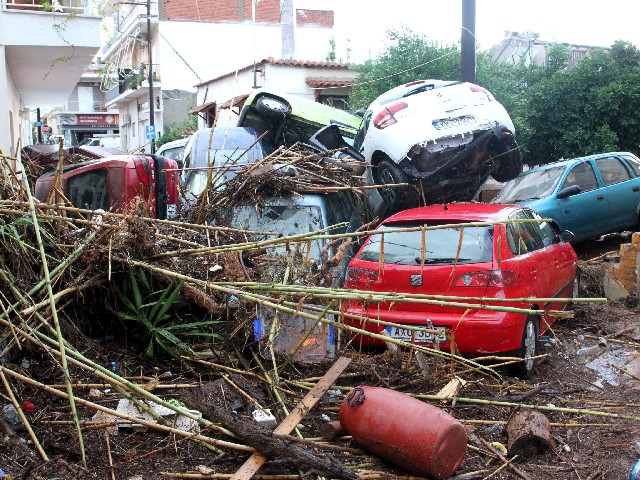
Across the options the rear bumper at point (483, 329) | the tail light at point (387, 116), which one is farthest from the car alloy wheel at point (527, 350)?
the tail light at point (387, 116)

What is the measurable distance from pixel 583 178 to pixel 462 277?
19.7ft

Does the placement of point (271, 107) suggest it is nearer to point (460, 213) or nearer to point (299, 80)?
point (460, 213)

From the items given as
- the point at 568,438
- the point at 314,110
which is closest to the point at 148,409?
the point at 568,438

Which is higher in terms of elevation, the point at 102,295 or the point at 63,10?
the point at 63,10

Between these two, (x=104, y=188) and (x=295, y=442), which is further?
(x=104, y=188)

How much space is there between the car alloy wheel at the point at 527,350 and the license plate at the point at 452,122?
3.54m

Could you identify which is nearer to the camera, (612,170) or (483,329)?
(483,329)

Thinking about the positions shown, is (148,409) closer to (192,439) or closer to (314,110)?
(192,439)

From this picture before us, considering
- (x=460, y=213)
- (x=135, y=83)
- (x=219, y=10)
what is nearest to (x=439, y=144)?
(x=460, y=213)

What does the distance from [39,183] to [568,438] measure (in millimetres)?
7568

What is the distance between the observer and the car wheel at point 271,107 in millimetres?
10781

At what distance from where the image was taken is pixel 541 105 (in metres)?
16.7

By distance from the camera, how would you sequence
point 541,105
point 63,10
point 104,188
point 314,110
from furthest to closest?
point 541,105 → point 63,10 → point 314,110 → point 104,188

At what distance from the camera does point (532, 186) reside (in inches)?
429
